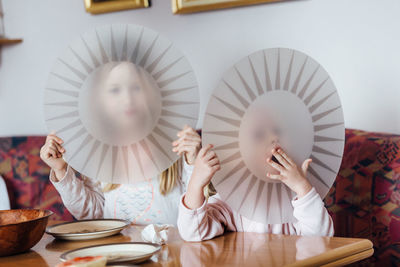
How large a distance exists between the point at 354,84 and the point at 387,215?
52 centimetres

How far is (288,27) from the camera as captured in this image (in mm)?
1754

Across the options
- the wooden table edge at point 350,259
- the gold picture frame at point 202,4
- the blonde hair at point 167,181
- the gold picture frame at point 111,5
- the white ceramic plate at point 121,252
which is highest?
the gold picture frame at point 111,5

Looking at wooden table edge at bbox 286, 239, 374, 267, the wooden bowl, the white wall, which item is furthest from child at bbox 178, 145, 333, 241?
the white wall

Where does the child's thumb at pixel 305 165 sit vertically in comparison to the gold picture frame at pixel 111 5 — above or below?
below

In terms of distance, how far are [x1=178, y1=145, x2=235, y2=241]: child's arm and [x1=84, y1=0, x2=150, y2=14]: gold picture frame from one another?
1.12 metres

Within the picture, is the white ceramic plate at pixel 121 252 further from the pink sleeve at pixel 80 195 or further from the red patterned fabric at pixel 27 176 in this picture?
the red patterned fabric at pixel 27 176

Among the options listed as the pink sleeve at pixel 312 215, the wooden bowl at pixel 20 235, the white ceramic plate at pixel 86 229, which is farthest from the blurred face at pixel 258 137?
the wooden bowl at pixel 20 235

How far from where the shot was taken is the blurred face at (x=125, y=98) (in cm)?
122

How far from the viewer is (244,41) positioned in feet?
6.07

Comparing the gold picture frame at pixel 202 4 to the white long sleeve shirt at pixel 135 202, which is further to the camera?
the gold picture frame at pixel 202 4

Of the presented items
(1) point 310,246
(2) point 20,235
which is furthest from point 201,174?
(2) point 20,235

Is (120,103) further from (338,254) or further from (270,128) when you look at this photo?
(338,254)

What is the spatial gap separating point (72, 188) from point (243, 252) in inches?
31.3

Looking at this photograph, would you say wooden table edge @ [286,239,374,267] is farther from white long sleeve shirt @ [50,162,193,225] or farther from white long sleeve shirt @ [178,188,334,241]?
white long sleeve shirt @ [50,162,193,225]
